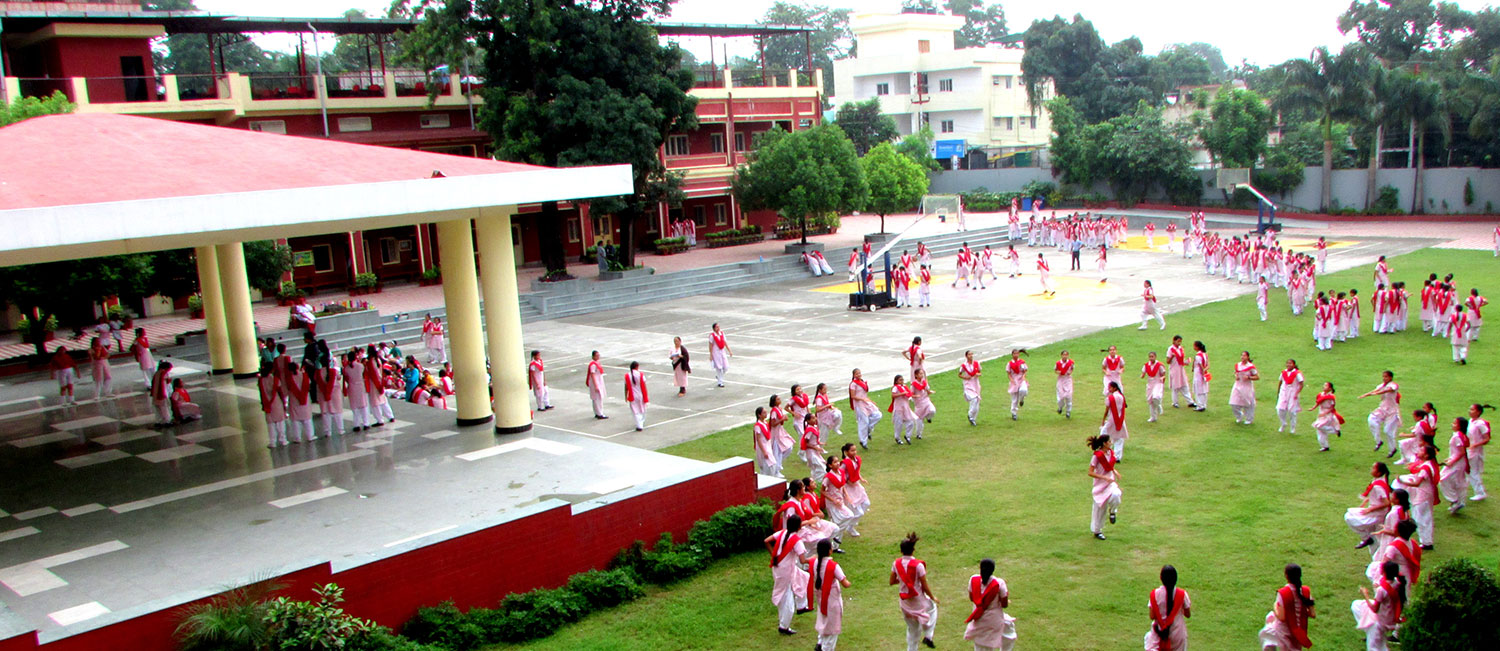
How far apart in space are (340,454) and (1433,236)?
127 feet

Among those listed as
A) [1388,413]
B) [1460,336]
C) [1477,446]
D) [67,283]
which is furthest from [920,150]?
[1477,446]

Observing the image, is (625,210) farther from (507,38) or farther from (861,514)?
(861,514)

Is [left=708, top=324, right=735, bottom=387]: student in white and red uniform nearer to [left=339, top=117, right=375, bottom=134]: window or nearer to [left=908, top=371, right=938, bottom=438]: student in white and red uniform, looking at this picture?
[left=908, top=371, right=938, bottom=438]: student in white and red uniform

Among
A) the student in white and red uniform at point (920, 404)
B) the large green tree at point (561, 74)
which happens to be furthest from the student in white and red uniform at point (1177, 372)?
the large green tree at point (561, 74)

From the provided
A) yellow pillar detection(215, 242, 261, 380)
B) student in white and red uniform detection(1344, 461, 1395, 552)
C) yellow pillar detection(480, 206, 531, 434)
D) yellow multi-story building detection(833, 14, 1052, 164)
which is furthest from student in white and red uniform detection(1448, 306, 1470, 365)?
yellow multi-story building detection(833, 14, 1052, 164)

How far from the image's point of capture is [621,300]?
3444 centimetres

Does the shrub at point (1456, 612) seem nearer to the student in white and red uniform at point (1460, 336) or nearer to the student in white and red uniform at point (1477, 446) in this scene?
the student in white and red uniform at point (1477, 446)

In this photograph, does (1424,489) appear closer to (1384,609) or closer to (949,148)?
(1384,609)

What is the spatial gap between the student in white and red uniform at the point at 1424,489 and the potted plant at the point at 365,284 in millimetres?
31035

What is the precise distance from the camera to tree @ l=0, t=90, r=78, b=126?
69.7ft

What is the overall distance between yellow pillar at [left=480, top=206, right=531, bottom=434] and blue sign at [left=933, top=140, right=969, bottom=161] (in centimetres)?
5200

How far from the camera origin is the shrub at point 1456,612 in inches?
315

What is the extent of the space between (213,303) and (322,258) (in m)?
16.0

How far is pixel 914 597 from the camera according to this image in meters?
9.27
